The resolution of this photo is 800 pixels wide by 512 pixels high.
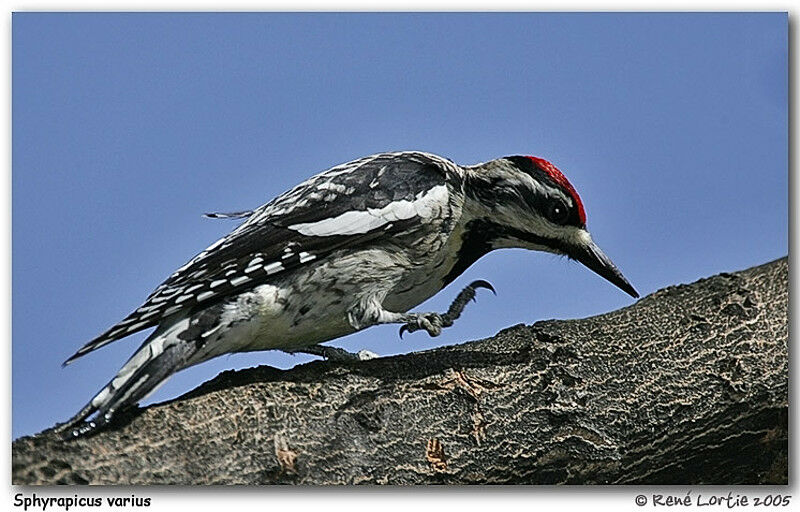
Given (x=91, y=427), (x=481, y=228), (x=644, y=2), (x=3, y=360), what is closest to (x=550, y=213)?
(x=481, y=228)

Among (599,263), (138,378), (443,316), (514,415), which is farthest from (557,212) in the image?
(138,378)

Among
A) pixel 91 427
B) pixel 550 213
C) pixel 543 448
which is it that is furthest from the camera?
pixel 550 213

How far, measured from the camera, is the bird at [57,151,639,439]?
198 cm

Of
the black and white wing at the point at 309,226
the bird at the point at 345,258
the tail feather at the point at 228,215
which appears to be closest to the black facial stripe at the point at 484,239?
the bird at the point at 345,258

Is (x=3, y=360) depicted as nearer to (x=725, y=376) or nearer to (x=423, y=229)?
(x=423, y=229)

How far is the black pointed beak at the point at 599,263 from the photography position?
2.34m

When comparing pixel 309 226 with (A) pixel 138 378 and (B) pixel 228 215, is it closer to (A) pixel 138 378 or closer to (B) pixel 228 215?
(B) pixel 228 215

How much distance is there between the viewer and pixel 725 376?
2178mm

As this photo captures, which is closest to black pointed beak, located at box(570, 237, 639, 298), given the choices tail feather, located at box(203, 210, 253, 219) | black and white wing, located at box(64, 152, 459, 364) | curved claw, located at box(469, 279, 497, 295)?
curved claw, located at box(469, 279, 497, 295)

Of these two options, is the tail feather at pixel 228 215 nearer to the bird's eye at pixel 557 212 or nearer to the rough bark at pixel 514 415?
the rough bark at pixel 514 415

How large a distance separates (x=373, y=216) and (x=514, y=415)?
0.50 m

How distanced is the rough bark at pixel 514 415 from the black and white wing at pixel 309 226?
0.65 feet

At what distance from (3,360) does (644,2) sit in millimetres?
1623

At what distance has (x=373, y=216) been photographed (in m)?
2.18
